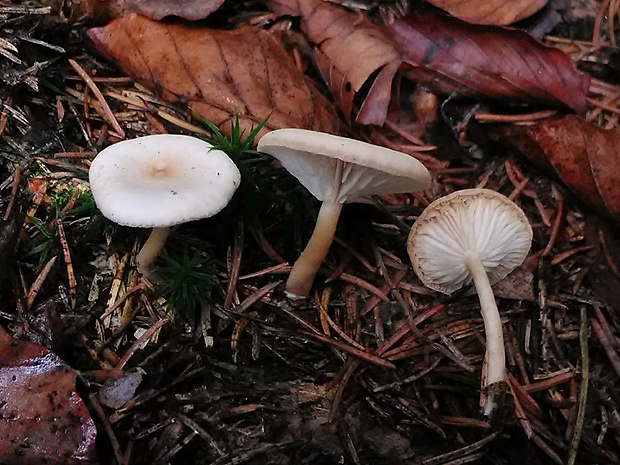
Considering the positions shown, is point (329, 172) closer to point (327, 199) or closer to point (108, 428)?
point (327, 199)

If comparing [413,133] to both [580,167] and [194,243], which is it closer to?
[580,167]

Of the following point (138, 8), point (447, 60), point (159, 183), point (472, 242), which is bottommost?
point (472, 242)

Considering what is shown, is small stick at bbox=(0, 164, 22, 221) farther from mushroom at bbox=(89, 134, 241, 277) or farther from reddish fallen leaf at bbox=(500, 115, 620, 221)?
reddish fallen leaf at bbox=(500, 115, 620, 221)

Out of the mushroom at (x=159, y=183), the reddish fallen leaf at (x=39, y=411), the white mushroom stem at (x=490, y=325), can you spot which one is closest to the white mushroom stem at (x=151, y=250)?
the mushroom at (x=159, y=183)

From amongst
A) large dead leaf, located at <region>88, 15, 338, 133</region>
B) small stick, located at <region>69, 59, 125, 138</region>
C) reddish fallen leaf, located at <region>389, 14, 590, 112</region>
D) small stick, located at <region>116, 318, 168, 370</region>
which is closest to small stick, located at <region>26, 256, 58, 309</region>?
small stick, located at <region>116, 318, 168, 370</region>

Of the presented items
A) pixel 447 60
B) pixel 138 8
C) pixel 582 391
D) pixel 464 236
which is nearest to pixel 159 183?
pixel 138 8

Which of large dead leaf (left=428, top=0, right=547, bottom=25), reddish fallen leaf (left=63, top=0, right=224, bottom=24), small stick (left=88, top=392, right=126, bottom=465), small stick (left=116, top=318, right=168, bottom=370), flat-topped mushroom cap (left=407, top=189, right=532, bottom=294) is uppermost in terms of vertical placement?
large dead leaf (left=428, top=0, right=547, bottom=25)

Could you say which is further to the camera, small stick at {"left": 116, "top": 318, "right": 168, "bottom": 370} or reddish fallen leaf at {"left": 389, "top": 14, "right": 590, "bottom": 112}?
reddish fallen leaf at {"left": 389, "top": 14, "right": 590, "bottom": 112}
